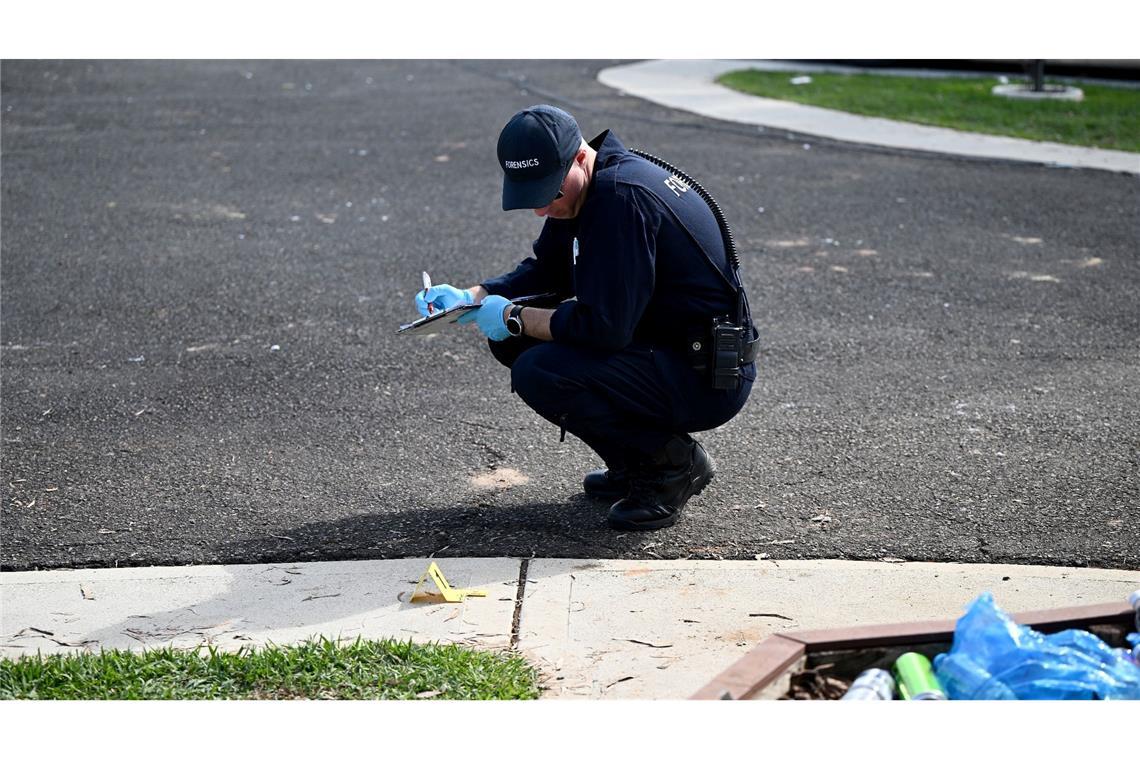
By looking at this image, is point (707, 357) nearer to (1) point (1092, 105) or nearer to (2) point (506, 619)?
(2) point (506, 619)

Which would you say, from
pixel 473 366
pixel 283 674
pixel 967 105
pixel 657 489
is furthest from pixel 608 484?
pixel 967 105

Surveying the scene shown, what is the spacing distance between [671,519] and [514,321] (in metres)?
0.87

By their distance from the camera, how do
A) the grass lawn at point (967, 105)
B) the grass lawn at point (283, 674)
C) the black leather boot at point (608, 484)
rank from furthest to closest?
the grass lawn at point (967, 105) → the black leather boot at point (608, 484) → the grass lawn at point (283, 674)

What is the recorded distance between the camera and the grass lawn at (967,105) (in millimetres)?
11641

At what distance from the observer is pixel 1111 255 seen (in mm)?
7629

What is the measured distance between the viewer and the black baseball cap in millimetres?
3852

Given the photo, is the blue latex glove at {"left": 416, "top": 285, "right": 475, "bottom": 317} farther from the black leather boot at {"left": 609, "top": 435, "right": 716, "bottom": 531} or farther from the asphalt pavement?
the black leather boot at {"left": 609, "top": 435, "right": 716, "bottom": 531}

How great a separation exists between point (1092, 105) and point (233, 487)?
1126 centimetres

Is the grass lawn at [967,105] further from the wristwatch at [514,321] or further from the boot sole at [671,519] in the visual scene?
the wristwatch at [514,321]

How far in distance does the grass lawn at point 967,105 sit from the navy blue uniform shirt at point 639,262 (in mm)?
8223

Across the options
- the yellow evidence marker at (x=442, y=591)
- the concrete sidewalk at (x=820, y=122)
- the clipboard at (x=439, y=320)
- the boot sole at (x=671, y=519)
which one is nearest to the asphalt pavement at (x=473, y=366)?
the boot sole at (x=671, y=519)

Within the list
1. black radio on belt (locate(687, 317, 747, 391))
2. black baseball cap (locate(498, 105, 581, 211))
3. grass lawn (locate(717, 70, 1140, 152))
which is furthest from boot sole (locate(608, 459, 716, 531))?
grass lawn (locate(717, 70, 1140, 152))

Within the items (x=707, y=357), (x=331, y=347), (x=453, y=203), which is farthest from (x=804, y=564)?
(x=453, y=203)

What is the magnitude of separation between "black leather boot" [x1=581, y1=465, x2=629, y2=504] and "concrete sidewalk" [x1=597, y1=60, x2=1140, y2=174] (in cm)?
719
